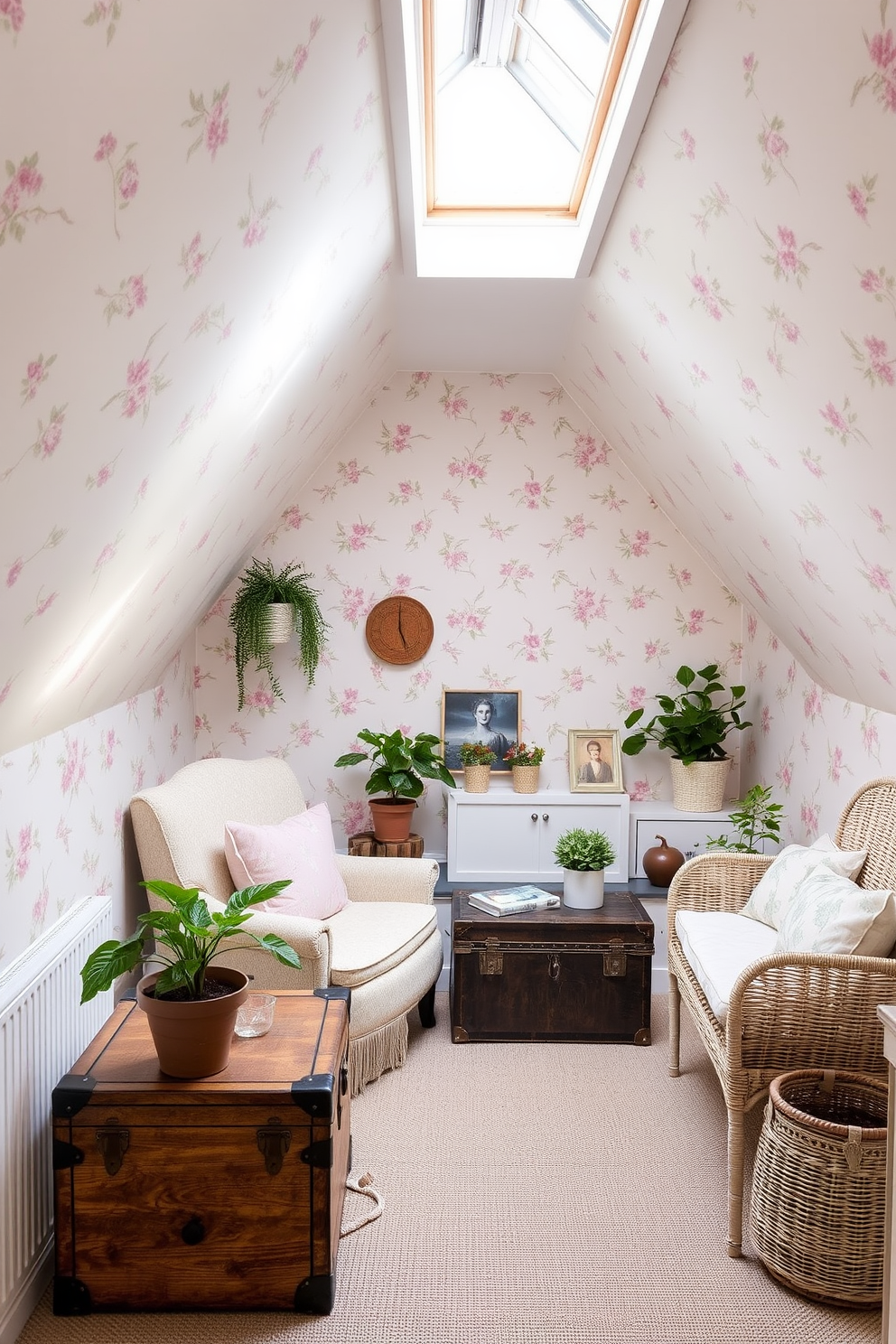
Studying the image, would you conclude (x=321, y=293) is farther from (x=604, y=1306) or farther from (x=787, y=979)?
(x=604, y=1306)

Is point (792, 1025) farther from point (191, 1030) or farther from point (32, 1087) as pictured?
point (32, 1087)

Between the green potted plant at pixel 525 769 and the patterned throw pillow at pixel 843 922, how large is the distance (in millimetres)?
1546

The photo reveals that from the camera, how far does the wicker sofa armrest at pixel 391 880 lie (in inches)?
142

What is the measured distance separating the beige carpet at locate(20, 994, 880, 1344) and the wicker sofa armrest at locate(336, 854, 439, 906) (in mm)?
526

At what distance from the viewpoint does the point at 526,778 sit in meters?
4.11

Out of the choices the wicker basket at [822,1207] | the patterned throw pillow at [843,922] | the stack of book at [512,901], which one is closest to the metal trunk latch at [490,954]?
the stack of book at [512,901]

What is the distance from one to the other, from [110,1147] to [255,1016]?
421 mm

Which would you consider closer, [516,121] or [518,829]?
[516,121]

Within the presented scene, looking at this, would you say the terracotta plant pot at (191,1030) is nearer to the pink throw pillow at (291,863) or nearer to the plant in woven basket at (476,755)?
the pink throw pillow at (291,863)

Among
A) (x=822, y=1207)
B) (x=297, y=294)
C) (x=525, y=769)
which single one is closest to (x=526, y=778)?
(x=525, y=769)

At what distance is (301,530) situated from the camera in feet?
14.1

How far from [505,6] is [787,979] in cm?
224

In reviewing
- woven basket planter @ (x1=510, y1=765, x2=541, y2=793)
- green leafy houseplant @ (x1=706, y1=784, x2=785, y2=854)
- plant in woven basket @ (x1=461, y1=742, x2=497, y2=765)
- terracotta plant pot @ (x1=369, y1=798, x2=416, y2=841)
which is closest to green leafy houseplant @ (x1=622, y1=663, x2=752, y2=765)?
A: green leafy houseplant @ (x1=706, y1=784, x2=785, y2=854)

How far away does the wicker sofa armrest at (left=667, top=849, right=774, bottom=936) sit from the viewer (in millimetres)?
3275
